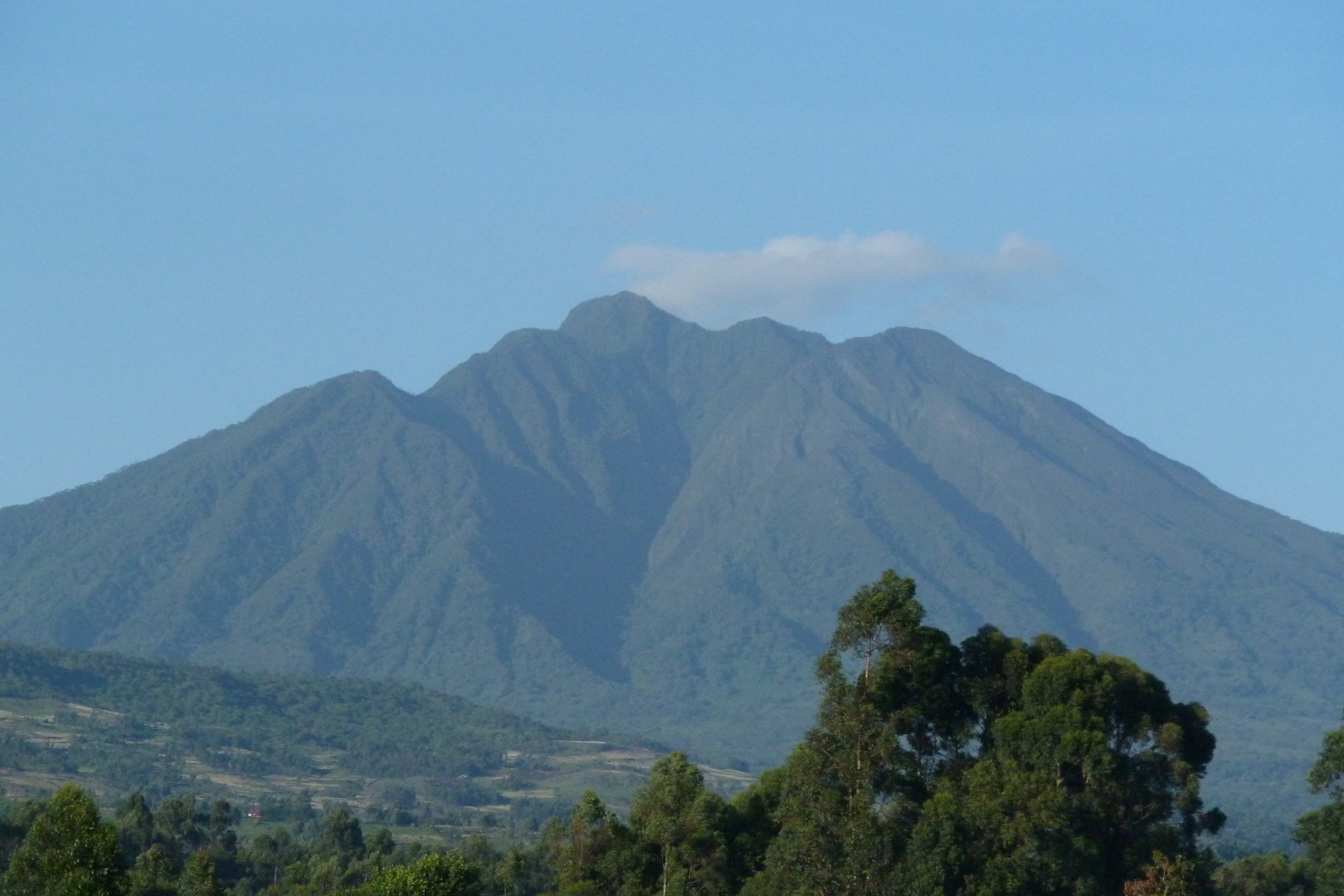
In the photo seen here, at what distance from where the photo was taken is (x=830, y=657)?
53.4 m

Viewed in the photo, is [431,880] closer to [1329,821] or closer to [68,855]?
→ [68,855]

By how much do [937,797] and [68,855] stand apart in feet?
70.7

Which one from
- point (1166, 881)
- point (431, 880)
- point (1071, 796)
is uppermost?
point (1071, 796)

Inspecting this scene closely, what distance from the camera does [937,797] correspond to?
53.0 m

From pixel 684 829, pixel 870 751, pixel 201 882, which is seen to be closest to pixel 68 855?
pixel 201 882

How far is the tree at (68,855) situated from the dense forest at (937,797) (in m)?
4.11

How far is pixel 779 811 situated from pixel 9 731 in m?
157

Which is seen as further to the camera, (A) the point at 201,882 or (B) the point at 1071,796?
(A) the point at 201,882

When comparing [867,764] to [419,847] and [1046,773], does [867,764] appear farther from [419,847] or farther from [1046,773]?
[419,847]

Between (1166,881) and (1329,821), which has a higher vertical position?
(1329,821)

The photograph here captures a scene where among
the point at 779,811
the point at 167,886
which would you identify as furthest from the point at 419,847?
the point at 779,811

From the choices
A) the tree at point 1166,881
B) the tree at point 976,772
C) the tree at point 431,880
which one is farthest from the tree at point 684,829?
the tree at point 1166,881

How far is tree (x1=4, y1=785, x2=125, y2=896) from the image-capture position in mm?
43406

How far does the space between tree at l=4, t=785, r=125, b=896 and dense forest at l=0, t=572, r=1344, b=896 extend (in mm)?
4105
